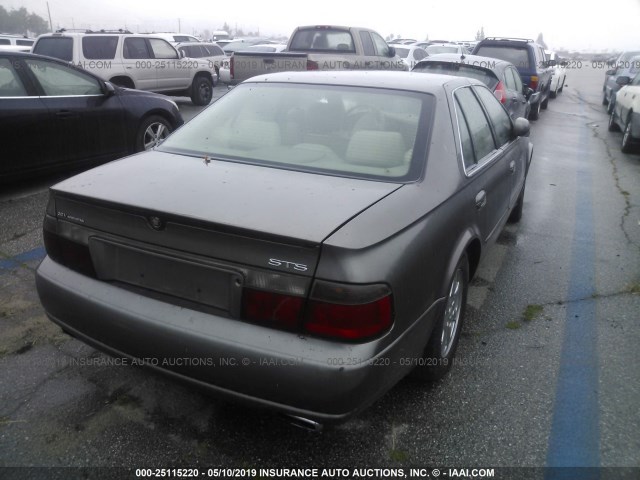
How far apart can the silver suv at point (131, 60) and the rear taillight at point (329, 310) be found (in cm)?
1067

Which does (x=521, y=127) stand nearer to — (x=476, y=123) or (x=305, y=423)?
(x=476, y=123)

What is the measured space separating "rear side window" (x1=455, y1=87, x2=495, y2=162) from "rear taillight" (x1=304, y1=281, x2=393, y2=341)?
1621mm

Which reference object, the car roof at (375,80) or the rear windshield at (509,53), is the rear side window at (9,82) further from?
the rear windshield at (509,53)

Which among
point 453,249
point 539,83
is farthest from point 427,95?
point 539,83

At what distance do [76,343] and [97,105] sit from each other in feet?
13.2

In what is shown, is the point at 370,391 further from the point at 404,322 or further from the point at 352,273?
the point at 352,273

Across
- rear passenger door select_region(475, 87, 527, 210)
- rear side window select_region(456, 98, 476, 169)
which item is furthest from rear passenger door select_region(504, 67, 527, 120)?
rear side window select_region(456, 98, 476, 169)

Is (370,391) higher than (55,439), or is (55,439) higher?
(370,391)

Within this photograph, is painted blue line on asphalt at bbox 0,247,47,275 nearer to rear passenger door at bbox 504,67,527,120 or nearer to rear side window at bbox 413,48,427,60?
rear passenger door at bbox 504,67,527,120

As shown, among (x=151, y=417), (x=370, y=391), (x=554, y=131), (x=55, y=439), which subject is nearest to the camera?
(x=370, y=391)

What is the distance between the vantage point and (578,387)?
293 cm

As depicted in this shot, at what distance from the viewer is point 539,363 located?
315 centimetres

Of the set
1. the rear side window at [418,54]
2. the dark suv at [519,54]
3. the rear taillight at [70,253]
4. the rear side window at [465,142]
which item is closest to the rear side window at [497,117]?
the rear side window at [465,142]

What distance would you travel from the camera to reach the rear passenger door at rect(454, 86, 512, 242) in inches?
122
